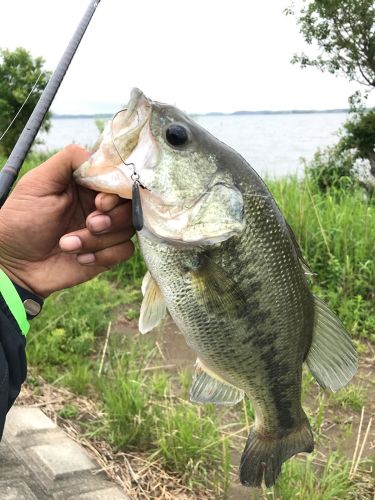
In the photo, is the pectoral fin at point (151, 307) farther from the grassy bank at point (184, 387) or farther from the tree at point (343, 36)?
the tree at point (343, 36)

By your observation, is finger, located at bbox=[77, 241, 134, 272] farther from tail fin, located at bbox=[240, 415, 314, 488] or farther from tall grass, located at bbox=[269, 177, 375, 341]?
tall grass, located at bbox=[269, 177, 375, 341]

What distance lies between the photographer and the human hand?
6.40ft

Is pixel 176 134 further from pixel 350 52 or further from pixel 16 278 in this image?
pixel 350 52

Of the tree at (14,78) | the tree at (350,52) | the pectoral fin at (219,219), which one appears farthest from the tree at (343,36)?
the pectoral fin at (219,219)

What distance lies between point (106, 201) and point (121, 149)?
22 cm

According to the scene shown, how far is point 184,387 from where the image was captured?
3684 mm

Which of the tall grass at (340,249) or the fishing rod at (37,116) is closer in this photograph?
the fishing rod at (37,116)

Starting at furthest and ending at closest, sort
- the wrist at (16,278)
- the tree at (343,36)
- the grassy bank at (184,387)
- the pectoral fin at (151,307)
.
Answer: the tree at (343,36), the grassy bank at (184,387), the wrist at (16,278), the pectoral fin at (151,307)

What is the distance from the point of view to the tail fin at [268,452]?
2.05 m

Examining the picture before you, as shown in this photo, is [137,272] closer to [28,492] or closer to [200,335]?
[28,492]

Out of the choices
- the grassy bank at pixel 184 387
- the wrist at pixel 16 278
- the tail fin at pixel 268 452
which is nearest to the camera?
the tail fin at pixel 268 452

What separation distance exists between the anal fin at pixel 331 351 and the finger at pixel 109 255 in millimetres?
763

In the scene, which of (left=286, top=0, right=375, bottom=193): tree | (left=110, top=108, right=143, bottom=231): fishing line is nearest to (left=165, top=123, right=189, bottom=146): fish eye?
(left=110, top=108, right=143, bottom=231): fishing line

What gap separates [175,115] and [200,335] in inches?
29.6
